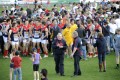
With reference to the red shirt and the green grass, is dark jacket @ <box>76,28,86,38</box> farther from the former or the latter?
the red shirt

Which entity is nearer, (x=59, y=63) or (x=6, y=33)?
(x=59, y=63)

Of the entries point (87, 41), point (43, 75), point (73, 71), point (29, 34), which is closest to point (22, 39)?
point (29, 34)

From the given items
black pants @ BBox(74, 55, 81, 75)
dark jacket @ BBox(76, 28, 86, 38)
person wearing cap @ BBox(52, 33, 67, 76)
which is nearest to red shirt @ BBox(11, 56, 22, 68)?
person wearing cap @ BBox(52, 33, 67, 76)

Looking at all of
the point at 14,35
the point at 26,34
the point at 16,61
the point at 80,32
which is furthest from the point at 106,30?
the point at 16,61

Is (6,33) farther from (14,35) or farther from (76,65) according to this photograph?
(76,65)

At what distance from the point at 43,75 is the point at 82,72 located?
266 inches

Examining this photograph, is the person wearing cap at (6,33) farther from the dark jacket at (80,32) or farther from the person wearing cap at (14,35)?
the dark jacket at (80,32)

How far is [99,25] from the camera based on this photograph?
21.8 m

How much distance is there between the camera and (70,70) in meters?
18.7

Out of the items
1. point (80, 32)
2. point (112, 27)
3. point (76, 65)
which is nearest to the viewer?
point (76, 65)

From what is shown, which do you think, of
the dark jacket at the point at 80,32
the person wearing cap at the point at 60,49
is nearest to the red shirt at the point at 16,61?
the person wearing cap at the point at 60,49

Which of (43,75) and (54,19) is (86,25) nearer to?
(54,19)

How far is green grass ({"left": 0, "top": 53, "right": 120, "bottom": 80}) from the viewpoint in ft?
56.3

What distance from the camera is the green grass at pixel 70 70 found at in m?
17.2
